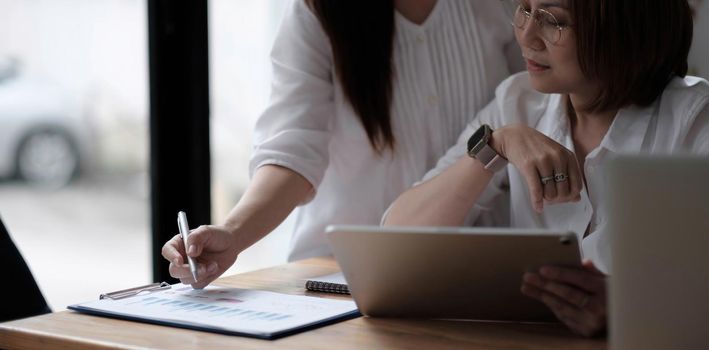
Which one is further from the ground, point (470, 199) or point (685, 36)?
point (685, 36)

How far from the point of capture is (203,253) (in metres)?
1.64

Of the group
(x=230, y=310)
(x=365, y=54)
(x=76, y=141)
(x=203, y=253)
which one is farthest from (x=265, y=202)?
(x=76, y=141)

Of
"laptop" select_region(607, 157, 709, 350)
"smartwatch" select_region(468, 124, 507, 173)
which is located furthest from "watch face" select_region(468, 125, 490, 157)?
"laptop" select_region(607, 157, 709, 350)

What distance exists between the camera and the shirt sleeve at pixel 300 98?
78.8 inches

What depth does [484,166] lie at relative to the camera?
179 centimetres

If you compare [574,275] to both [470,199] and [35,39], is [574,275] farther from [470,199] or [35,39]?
[35,39]

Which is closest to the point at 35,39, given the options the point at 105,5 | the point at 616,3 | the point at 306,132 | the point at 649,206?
the point at 105,5

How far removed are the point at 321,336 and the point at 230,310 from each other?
7.3 inches

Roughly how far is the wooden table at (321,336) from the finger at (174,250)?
0.22 meters

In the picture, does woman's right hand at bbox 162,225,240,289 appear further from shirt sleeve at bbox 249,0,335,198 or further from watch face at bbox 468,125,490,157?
watch face at bbox 468,125,490,157

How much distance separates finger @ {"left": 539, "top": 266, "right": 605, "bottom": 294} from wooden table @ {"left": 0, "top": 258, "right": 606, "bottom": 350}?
7 centimetres

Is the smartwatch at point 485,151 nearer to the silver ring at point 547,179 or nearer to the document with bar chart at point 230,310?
the silver ring at point 547,179

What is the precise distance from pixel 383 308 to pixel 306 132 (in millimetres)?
728

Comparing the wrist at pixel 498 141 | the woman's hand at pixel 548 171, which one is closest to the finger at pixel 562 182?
the woman's hand at pixel 548 171
